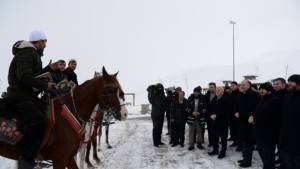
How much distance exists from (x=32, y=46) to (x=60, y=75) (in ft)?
9.21

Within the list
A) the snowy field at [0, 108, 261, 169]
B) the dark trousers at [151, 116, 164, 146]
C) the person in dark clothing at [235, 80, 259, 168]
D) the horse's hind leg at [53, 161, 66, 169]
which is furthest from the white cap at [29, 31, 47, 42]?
the dark trousers at [151, 116, 164, 146]

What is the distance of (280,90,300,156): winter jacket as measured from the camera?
596cm

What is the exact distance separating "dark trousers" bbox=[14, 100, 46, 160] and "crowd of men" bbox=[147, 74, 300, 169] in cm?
451

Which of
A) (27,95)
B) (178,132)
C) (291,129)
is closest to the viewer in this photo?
(27,95)

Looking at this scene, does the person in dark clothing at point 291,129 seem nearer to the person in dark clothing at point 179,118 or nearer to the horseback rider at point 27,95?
the horseback rider at point 27,95

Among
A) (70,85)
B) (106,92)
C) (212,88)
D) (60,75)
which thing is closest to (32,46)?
(70,85)

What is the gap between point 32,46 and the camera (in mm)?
4918

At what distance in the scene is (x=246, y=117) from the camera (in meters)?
9.37

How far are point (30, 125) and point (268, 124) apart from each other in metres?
5.43

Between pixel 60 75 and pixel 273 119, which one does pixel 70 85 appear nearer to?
pixel 60 75

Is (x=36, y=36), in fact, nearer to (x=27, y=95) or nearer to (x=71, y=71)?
(x=27, y=95)

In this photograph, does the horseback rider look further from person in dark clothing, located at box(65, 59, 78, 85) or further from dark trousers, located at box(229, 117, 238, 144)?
dark trousers, located at box(229, 117, 238, 144)

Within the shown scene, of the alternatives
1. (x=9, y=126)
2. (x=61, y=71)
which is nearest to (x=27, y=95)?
(x=9, y=126)

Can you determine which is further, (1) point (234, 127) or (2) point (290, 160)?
(1) point (234, 127)
